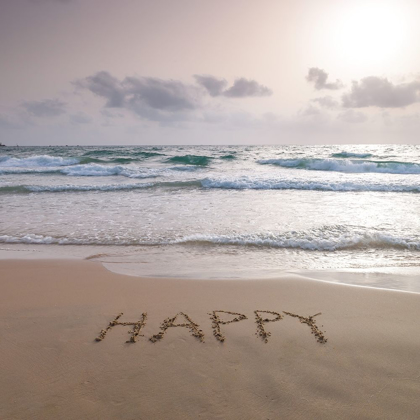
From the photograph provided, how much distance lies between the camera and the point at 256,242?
593cm

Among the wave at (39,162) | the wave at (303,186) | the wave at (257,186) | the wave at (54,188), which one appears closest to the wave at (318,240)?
the wave at (257,186)

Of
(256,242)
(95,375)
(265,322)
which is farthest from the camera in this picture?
(256,242)

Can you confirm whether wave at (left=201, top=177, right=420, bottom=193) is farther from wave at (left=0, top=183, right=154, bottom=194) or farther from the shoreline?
the shoreline

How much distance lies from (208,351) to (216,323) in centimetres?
46

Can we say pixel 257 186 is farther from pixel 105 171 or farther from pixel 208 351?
pixel 105 171

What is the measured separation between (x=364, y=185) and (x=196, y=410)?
47.8 feet

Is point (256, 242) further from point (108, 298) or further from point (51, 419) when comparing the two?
point (51, 419)

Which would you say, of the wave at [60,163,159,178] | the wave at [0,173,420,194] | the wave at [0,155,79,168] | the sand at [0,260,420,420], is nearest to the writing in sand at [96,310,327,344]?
the sand at [0,260,420,420]

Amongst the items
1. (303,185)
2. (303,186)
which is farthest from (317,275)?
(303,185)

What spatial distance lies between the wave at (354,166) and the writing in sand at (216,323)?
2326 centimetres

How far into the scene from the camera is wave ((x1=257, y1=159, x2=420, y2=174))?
23297 millimetres

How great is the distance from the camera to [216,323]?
3.11m

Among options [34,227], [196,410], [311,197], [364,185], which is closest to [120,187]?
[34,227]

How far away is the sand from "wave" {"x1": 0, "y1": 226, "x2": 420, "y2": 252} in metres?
1.83
